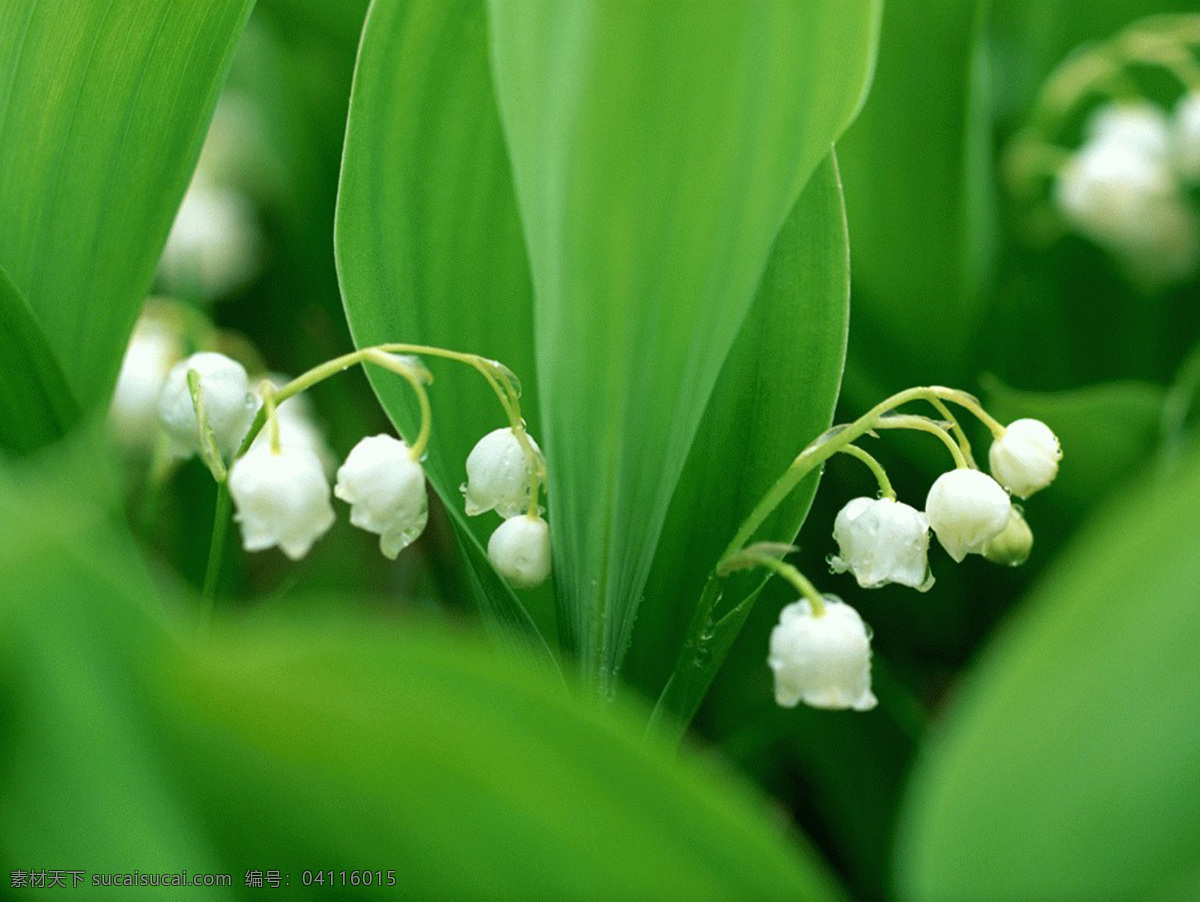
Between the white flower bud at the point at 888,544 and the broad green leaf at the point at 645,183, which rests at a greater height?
the broad green leaf at the point at 645,183

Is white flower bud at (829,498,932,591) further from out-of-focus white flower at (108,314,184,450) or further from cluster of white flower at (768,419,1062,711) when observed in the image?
out-of-focus white flower at (108,314,184,450)

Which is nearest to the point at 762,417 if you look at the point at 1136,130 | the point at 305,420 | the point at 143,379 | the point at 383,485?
the point at 383,485

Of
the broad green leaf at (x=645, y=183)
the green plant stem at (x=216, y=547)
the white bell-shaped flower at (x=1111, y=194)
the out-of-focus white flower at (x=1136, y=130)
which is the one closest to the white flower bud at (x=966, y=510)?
the broad green leaf at (x=645, y=183)

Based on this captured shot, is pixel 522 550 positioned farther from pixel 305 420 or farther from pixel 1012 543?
pixel 305 420

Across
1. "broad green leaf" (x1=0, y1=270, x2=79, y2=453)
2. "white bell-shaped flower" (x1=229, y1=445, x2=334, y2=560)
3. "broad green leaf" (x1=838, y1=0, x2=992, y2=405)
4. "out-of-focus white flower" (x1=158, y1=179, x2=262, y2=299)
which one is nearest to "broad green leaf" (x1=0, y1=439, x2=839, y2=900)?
"white bell-shaped flower" (x1=229, y1=445, x2=334, y2=560)

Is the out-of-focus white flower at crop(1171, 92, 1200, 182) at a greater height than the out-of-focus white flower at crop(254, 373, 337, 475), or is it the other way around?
the out-of-focus white flower at crop(1171, 92, 1200, 182)

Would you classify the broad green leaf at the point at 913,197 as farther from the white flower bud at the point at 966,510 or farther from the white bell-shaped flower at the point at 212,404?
the white bell-shaped flower at the point at 212,404

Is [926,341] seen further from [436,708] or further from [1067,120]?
[436,708]
